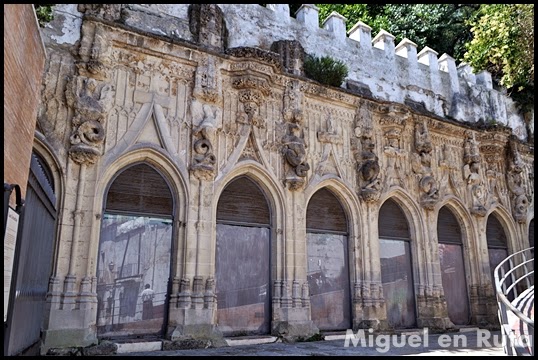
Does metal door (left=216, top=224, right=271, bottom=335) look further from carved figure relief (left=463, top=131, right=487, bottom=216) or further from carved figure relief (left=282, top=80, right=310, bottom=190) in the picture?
carved figure relief (left=463, top=131, right=487, bottom=216)

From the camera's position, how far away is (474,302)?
13148 mm

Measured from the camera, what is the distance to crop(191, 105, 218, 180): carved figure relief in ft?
31.0

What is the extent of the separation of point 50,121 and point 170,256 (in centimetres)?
335

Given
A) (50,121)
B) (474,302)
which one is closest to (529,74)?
(474,302)

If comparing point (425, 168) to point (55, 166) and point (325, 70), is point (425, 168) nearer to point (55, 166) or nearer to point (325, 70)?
point (325, 70)

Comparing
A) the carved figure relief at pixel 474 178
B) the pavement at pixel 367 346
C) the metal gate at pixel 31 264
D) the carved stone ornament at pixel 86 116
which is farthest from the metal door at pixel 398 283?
the metal gate at pixel 31 264

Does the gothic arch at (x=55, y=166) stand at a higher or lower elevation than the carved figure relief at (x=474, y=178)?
lower

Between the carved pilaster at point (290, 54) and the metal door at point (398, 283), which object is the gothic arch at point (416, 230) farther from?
the carved pilaster at point (290, 54)

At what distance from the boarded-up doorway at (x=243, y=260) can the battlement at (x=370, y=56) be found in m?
3.81

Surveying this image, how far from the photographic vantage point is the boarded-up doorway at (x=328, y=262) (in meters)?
10.6

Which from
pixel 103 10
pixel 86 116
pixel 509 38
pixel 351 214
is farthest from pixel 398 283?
pixel 103 10

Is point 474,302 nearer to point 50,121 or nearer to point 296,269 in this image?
point 296,269

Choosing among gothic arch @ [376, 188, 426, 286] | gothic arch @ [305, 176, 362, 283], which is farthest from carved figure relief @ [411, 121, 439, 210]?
gothic arch @ [305, 176, 362, 283]

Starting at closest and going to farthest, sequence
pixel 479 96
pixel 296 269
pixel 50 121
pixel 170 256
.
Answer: pixel 50 121, pixel 170 256, pixel 296 269, pixel 479 96
